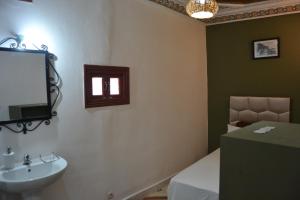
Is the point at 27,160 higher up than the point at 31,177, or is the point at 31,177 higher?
the point at 27,160

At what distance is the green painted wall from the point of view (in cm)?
390

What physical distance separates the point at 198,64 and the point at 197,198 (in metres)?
2.57

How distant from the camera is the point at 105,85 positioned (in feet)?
9.55

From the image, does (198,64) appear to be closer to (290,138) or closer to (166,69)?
(166,69)

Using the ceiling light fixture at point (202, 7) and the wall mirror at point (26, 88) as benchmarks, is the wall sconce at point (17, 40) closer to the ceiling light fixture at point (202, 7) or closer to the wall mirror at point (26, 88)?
the wall mirror at point (26, 88)

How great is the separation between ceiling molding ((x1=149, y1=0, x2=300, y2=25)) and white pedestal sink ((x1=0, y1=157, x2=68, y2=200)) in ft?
8.24

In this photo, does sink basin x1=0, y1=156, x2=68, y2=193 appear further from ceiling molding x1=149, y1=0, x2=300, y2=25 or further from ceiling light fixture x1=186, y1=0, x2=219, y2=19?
ceiling molding x1=149, y1=0, x2=300, y2=25

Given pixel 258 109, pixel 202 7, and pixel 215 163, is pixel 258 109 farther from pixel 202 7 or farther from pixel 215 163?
pixel 202 7

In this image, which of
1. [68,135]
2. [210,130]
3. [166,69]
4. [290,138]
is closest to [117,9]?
[166,69]

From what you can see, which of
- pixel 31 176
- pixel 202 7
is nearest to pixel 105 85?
pixel 31 176

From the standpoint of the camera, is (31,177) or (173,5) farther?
(173,5)

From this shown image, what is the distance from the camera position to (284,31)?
3.93 m

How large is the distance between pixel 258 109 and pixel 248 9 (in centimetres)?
163

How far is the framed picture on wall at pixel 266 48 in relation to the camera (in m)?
4.00
